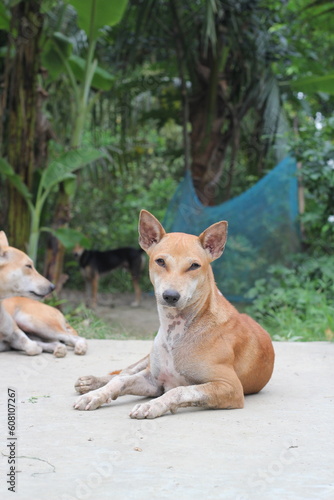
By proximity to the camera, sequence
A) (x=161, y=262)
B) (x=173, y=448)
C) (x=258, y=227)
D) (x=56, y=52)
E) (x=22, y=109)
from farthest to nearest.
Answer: (x=258, y=227), (x=56, y=52), (x=22, y=109), (x=161, y=262), (x=173, y=448)

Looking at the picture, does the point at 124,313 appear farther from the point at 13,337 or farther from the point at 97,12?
the point at 13,337

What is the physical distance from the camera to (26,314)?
5.87 metres

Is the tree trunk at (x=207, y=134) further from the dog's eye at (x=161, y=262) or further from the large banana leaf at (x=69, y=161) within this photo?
the dog's eye at (x=161, y=262)

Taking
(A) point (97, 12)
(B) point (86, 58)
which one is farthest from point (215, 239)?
(B) point (86, 58)

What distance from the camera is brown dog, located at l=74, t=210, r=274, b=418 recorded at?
347 cm

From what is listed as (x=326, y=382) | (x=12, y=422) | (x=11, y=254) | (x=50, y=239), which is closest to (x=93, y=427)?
(x=12, y=422)

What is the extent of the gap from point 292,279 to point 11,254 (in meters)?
4.74

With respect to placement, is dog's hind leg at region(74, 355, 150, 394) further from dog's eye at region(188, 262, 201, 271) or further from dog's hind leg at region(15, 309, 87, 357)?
dog's hind leg at region(15, 309, 87, 357)

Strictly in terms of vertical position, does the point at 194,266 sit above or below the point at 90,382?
above

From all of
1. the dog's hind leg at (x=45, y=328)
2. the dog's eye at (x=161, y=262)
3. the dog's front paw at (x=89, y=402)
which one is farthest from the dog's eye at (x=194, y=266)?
the dog's hind leg at (x=45, y=328)

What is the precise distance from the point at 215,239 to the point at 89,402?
3.96 ft

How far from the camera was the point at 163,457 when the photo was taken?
2.70m

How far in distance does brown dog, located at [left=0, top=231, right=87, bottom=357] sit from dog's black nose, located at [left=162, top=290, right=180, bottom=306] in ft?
7.65

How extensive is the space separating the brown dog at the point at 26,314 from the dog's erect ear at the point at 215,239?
218 centimetres
